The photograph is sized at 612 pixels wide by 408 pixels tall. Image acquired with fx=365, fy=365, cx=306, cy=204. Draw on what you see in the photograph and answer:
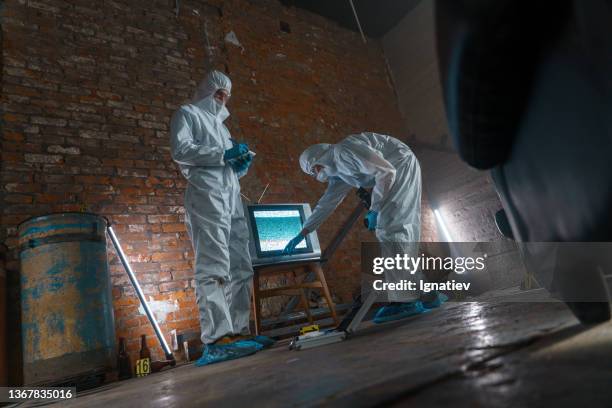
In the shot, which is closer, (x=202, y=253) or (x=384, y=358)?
(x=384, y=358)

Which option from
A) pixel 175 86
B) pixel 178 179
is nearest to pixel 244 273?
pixel 178 179

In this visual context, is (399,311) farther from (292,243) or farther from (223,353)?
(223,353)

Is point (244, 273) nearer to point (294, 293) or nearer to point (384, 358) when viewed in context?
point (294, 293)

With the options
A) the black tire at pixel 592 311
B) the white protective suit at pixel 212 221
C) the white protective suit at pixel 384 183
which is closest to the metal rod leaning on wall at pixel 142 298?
the white protective suit at pixel 212 221

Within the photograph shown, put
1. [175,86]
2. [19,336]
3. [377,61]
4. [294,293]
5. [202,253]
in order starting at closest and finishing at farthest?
[202,253]
[19,336]
[294,293]
[175,86]
[377,61]

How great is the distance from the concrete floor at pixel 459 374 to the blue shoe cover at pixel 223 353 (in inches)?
31.7

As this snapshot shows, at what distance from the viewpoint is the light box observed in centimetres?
277

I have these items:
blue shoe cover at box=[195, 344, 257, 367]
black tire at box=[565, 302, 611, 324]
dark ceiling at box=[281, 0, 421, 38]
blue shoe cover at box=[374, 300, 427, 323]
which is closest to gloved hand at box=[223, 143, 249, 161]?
blue shoe cover at box=[195, 344, 257, 367]

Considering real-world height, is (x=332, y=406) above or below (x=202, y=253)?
below

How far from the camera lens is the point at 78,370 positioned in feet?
6.66

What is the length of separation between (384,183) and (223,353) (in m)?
1.47

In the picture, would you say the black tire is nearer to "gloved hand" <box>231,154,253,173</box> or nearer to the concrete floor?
the concrete floor

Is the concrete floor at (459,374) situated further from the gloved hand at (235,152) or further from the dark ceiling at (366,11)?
the dark ceiling at (366,11)

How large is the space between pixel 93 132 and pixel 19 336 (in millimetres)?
1634
